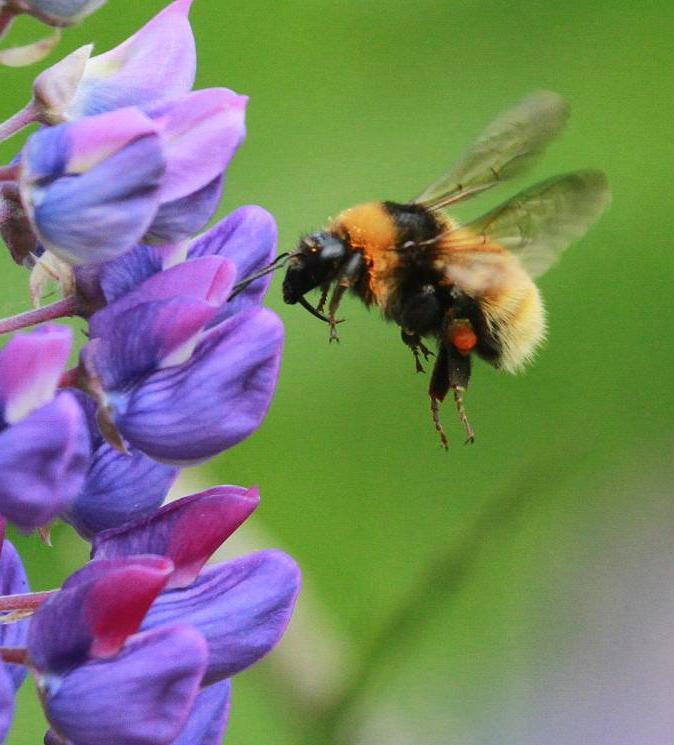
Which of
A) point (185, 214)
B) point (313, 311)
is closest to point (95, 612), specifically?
point (185, 214)

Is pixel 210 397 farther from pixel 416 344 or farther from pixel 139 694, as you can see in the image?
pixel 416 344

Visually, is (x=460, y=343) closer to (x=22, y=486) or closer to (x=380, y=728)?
(x=380, y=728)

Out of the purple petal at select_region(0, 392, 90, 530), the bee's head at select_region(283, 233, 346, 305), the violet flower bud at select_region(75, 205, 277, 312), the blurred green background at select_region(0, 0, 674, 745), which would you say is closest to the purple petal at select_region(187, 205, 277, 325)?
the violet flower bud at select_region(75, 205, 277, 312)

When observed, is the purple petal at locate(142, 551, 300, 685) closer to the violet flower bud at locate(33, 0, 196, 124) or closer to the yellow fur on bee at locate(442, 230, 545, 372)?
the violet flower bud at locate(33, 0, 196, 124)

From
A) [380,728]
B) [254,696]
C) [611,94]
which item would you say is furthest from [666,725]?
[611,94]

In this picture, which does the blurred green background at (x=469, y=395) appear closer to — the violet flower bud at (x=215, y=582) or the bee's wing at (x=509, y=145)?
the bee's wing at (x=509, y=145)

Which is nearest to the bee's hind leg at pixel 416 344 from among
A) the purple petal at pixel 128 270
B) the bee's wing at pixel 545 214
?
the bee's wing at pixel 545 214
